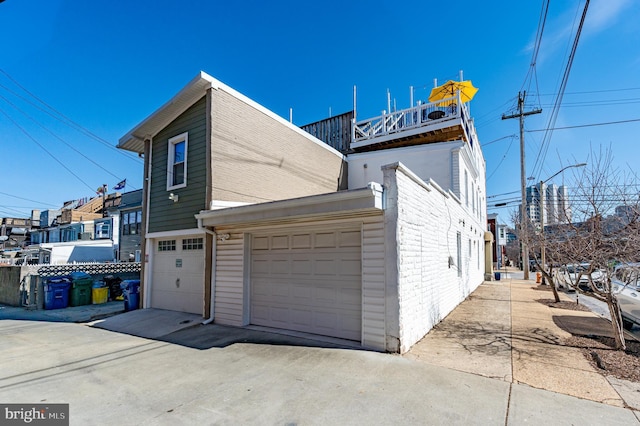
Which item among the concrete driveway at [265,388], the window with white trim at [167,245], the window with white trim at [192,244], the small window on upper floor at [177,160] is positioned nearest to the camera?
the concrete driveway at [265,388]

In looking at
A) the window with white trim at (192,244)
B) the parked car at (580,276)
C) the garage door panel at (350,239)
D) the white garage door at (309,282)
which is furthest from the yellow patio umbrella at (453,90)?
the window with white trim at (192,244)

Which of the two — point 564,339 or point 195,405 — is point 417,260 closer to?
point 564,339

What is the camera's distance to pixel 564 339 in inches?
255

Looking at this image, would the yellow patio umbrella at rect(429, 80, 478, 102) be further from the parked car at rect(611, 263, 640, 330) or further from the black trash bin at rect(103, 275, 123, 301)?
the black trash bin at rect(103, 275, 123, 301)

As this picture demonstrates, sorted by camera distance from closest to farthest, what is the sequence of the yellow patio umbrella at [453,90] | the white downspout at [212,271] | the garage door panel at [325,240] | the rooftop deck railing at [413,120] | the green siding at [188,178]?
the garage door panel at [325,240], the white downspout at [212,271], the green siding at [188,178], the rooftop deck railing at [413,120], the yellow patio umbrella at [453,90]

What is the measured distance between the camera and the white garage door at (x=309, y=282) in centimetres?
642

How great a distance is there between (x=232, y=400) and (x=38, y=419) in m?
2.14

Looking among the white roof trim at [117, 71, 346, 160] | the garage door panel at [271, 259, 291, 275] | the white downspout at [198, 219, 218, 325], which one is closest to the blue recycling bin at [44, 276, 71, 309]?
the white roof trim at [117, 71, 346, 160]

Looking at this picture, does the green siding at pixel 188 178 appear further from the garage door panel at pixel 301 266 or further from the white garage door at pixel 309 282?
the garage door panel at pixel 301 266

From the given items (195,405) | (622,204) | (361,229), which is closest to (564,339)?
(622,204)

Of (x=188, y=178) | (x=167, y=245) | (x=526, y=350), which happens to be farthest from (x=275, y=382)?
(x=167, y=245)

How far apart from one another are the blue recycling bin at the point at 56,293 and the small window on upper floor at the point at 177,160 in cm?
576

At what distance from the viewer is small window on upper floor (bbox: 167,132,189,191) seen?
31.8 feet

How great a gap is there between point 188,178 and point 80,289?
679 centimetres
